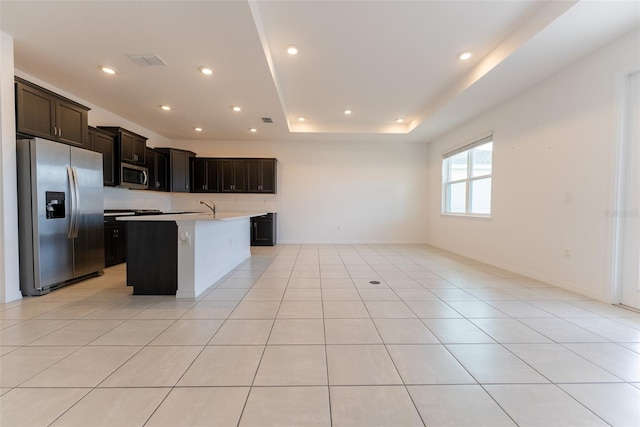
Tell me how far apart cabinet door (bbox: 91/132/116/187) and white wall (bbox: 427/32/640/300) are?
6474 mm

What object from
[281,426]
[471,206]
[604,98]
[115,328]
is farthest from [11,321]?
[471,206]

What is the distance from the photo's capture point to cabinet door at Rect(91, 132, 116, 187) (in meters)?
4.19

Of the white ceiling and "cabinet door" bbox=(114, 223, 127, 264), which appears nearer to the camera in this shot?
the white ceiling

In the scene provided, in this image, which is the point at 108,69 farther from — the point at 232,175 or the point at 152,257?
the point at 232,175

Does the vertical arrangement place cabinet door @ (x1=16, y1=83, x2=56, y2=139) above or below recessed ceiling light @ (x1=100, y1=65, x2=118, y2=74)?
below

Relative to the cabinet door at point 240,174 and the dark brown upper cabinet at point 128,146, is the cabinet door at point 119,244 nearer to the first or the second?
the dark brown upper cabinet at point 128,146

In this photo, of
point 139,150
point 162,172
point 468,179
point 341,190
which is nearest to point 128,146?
point 139,150

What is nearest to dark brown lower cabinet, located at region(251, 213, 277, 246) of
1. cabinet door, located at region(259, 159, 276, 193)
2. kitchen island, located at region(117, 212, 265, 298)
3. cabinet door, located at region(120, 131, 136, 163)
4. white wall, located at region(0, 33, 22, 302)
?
cabinet door, located at region(259, 159, 276, 193)

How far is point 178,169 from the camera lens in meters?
6.28

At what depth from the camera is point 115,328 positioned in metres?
2.17

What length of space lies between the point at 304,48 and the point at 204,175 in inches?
178

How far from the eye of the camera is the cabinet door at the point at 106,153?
4.19m

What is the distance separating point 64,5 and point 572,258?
579 cm

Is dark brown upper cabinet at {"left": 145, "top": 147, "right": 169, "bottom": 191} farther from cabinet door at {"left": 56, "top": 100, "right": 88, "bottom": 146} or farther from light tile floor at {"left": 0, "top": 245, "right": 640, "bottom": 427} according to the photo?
light tile floor at {"left": 0, "top": 245, "right": 640, "bottom": 427}
